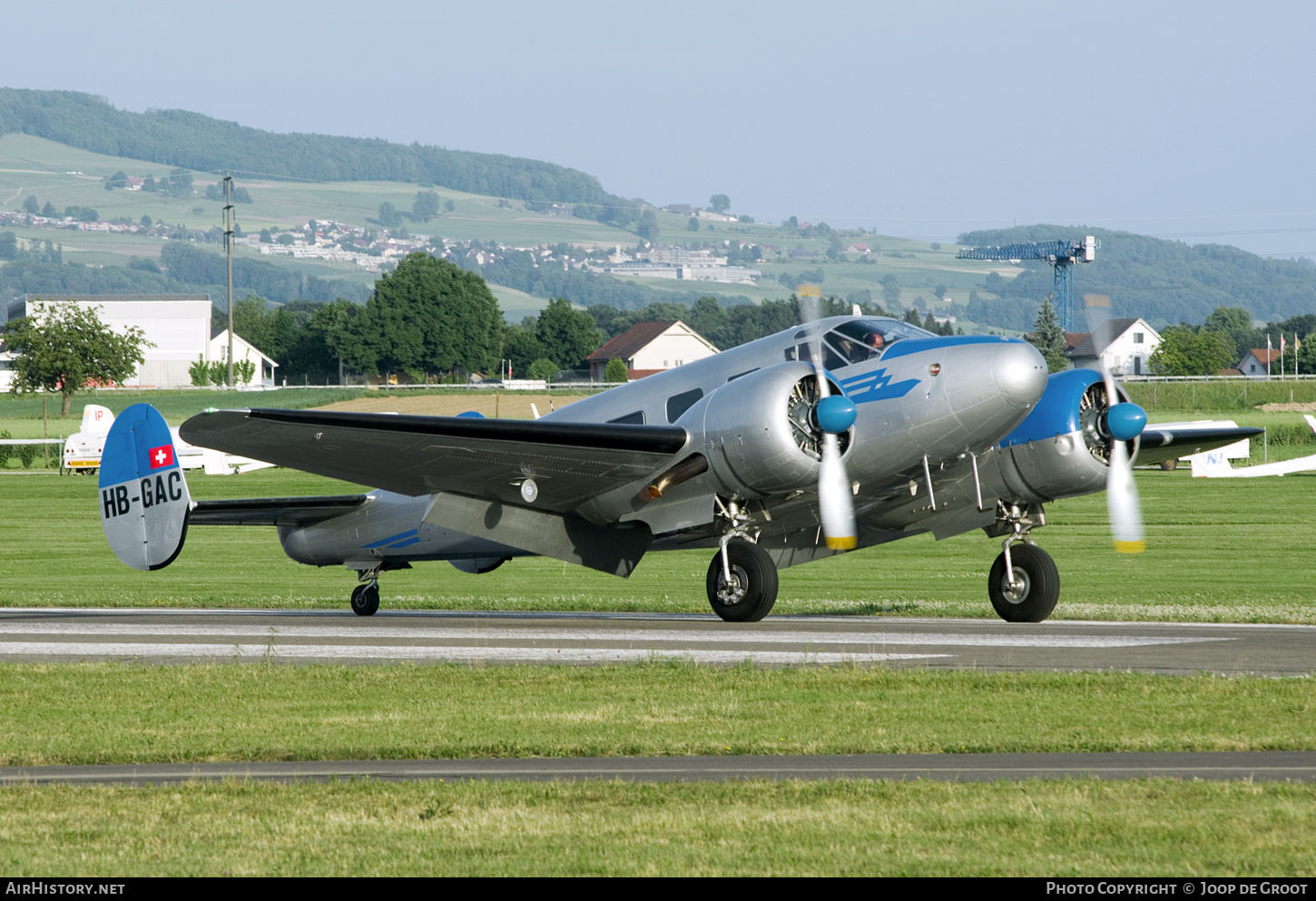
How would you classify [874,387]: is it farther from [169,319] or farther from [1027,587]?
[169,319]

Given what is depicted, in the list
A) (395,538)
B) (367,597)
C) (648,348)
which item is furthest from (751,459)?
(648,348)

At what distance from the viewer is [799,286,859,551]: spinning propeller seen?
17266 millimetres

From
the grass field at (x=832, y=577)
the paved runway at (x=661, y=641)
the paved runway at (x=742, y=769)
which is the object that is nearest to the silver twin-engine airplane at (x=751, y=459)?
the paved runway at (x=661, y=641)

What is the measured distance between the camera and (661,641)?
1766cm

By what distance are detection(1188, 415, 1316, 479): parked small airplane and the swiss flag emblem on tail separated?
45.0 metres

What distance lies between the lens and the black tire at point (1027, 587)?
19.1 metres

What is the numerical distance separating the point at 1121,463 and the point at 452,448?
346 inches

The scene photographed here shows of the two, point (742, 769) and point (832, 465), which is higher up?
point (832, 465)

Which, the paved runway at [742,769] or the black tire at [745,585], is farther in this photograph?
the black tire at [745,585]

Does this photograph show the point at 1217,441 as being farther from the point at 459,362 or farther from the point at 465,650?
the point at 459,362

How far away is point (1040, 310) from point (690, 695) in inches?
4739

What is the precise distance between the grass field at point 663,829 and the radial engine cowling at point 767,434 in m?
8.75

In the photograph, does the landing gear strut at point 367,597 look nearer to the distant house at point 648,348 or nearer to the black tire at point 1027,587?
the black tire at point 1027,587

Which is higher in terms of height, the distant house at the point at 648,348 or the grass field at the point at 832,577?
the grass field at the point at 832,577
